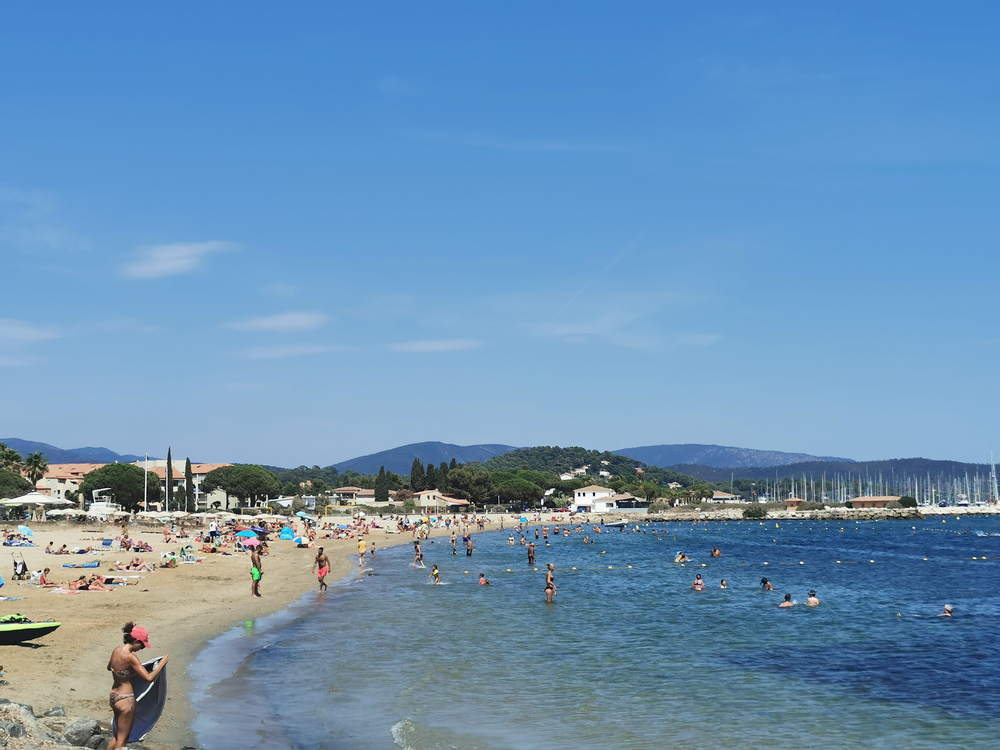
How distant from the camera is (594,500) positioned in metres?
169

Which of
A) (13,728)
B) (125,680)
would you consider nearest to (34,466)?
(125,680)

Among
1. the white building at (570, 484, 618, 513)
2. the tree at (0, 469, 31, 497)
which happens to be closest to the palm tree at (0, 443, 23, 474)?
the tree at (0, 469, 31, 497)

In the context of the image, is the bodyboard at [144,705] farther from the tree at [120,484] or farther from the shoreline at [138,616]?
the tree at [120,484]

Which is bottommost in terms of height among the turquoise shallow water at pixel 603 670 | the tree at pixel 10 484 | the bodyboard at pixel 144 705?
the turquoise shallow water at pixel 603 670

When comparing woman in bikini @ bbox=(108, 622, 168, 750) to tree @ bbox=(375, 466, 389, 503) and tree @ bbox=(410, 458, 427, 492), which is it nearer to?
tree @ bbox=(375, 466, 389, 503)

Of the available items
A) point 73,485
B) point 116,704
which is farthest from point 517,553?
point 73,485

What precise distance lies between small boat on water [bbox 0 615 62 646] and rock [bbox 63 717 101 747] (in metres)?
8.12

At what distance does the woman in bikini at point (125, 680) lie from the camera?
11109 mm

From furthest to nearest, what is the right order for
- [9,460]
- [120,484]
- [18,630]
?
1. [120,484]
2. [9,460]
3. [18,630]

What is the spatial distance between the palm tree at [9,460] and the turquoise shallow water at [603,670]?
68517 millimetres

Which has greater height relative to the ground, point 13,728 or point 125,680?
point 125,680

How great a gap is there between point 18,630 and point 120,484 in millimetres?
90344

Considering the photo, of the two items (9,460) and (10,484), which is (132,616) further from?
(9,460)

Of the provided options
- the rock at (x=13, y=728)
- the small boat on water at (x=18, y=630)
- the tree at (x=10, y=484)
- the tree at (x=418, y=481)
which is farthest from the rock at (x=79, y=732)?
the tree at (x=418, y=481)
